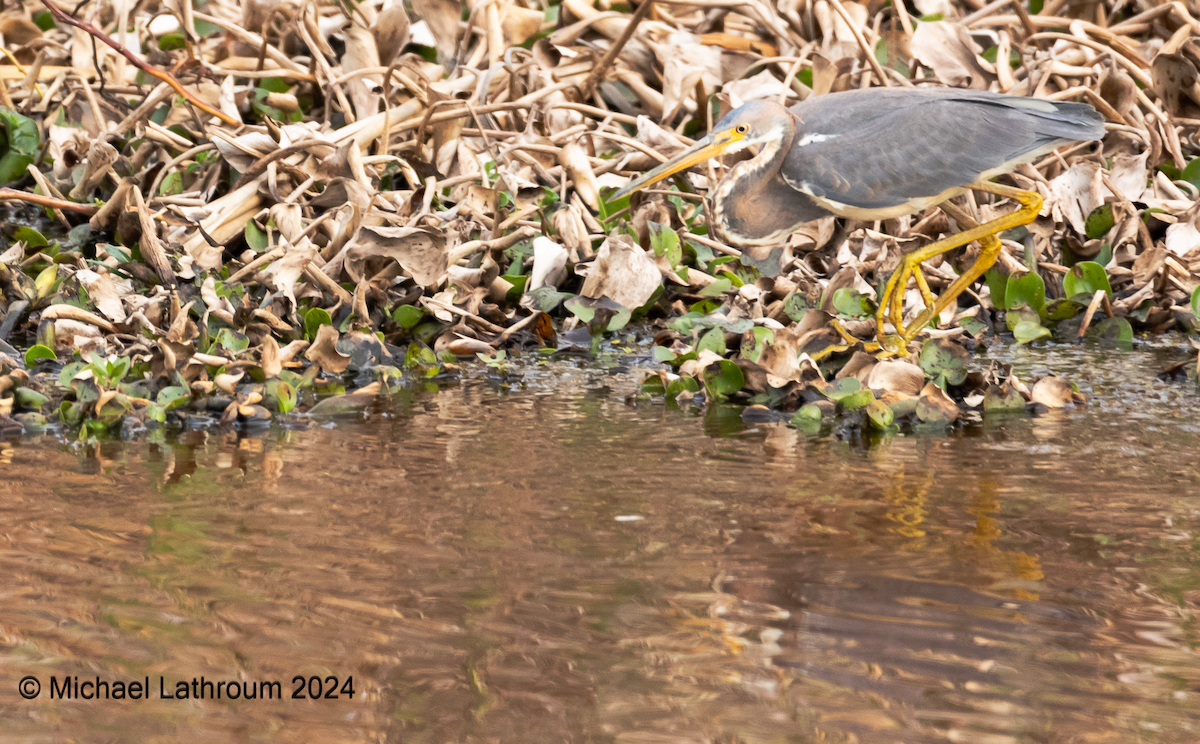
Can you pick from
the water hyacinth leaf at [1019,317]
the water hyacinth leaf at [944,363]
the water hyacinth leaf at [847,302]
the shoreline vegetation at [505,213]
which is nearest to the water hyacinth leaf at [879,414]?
the shoreline vegetation at [505,213]

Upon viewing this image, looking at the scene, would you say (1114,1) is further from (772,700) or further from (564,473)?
(772,700)

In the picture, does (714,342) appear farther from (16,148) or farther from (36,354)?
(16,148)

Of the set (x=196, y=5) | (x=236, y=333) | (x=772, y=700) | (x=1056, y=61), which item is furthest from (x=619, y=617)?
(x=196, y=5)

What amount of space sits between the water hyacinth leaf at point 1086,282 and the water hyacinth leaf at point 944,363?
1.21 meters

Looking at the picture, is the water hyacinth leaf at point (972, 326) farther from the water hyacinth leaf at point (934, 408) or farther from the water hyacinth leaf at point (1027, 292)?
the water hyacinth leaf at point (934, 408)

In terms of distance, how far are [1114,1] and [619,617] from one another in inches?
248

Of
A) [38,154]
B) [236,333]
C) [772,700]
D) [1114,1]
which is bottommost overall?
[772,700]

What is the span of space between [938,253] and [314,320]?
7.53 ft

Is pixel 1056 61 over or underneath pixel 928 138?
over

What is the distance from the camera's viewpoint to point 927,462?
346 centimetres

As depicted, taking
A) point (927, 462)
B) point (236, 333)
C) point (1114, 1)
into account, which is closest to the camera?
point (927, 462)

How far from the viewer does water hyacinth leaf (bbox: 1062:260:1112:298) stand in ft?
16.1

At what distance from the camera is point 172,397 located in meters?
3.69

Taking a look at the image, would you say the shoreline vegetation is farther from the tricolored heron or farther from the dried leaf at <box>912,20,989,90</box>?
the tricolored heron
